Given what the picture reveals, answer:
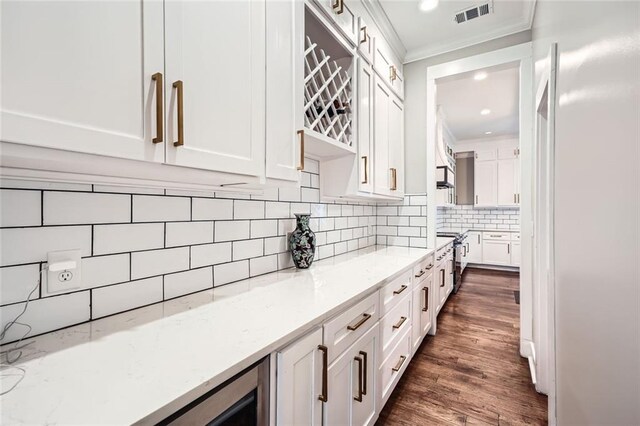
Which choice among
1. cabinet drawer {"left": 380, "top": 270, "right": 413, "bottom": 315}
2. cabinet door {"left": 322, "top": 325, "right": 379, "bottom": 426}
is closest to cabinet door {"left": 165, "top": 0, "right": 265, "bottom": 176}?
cabinet door {"left": 322, "top": 325, "right": 379, "bottom": 426}

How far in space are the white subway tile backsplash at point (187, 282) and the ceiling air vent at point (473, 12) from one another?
2531mm

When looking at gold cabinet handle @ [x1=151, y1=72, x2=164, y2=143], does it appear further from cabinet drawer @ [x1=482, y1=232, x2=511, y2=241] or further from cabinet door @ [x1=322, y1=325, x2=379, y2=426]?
cabinet drawer @ [x1=482, y1=232, x2=511, y2=241]

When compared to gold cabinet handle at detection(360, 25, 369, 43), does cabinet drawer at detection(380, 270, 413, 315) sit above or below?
below

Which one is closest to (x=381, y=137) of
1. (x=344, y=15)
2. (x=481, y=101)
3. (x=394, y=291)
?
(x=344, y=15)

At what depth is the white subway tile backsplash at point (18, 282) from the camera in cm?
72

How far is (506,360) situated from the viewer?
2336mm

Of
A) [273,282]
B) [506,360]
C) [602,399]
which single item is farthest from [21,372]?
[506,360]

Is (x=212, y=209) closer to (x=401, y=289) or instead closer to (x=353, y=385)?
(x=353, y=385)

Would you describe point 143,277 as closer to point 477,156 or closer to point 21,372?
point 21,372

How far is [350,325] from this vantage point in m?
1.17

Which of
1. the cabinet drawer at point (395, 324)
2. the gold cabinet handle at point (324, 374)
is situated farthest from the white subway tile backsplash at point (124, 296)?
the cabinet drawer at point (395, 324)

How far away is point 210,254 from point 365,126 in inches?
52.4

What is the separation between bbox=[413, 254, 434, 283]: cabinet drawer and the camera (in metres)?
2.13

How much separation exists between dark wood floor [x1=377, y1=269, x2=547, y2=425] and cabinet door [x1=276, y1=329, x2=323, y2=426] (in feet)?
3.22
